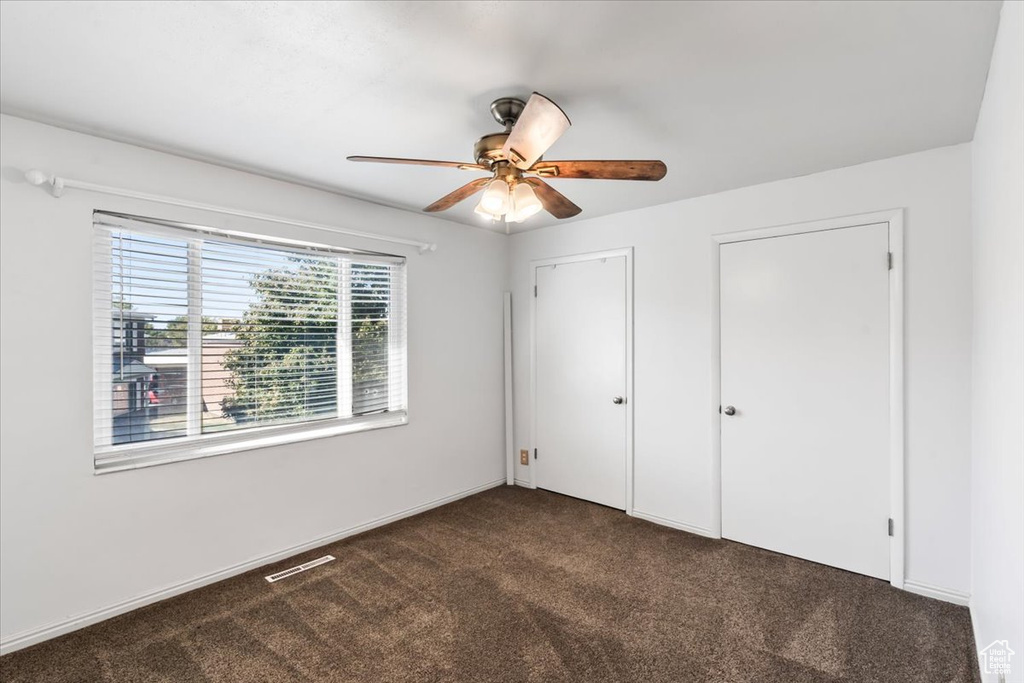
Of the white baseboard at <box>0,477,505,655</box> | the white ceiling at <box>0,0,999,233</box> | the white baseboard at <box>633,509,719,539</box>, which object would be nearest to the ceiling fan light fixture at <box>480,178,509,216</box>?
the white ceiling at <box>0,0,999,233</box>

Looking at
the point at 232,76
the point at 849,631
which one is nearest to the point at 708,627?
the point at 849,631

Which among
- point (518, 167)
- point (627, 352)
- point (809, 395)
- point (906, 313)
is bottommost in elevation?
point (809, 395)

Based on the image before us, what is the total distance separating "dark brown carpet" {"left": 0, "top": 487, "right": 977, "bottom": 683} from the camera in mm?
2006

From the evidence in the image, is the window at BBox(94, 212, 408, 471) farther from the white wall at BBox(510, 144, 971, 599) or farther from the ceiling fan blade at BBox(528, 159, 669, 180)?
the ceiling fan blade at BBox(528, 159, 669, 180)

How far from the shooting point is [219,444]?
279cm

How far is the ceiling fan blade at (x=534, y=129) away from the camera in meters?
1.57

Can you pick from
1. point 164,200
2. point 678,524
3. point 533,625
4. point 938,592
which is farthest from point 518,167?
point 938,592

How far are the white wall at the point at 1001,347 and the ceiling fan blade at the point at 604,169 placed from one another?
0.98 meters

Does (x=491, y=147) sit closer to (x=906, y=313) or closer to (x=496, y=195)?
(x=496, y=195)

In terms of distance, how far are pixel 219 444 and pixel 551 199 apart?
233 centimetres

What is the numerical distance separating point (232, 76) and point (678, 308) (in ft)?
9.50

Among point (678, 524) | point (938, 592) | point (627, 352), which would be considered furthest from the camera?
point (627, 352)

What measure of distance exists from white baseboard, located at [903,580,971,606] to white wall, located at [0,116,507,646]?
3194mm

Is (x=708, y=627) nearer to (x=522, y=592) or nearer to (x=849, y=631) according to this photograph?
(x=849, y=631)
